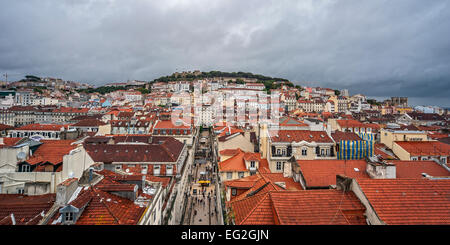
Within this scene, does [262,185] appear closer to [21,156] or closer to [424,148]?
[21,156]

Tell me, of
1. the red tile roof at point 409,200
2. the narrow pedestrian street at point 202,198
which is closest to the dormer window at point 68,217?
the red tile roof at point 409,200

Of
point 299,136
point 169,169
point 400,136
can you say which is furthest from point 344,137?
point 169,169

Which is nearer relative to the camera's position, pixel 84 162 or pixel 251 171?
pixel 84 162

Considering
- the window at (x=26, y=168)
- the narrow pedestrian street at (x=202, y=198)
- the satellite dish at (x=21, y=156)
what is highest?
the satellite dish at (x=21, y=156)

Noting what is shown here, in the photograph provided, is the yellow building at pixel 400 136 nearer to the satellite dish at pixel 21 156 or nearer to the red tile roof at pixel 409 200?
the red tile roof at pixel 409 200
